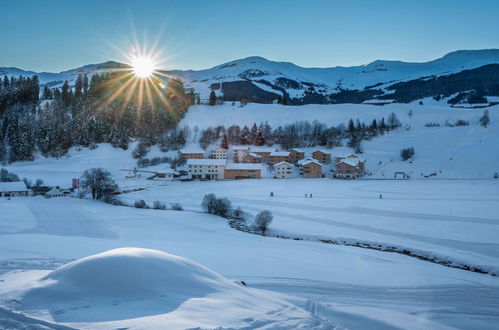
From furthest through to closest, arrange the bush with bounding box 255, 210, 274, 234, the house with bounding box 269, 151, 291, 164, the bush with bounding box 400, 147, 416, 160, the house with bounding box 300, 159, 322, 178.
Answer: the house with bounding box 269, 151, 291, 164 → the bush with bounding box 400, 147, 416, 160 → the house with bounding box 300, 159, 322, 178 → the bush with bounding box 255, 210, 274, 234

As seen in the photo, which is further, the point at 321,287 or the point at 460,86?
the point at 460,86

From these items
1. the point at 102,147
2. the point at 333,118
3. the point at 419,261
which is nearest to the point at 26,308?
the point at 419,261

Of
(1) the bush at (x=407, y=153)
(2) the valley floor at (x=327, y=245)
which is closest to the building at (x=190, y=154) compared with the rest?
(2) the valley floor at (x=327, y=245)

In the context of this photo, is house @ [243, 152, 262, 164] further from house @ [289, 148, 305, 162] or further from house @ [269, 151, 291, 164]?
house @ [289, 148, 305, 162]

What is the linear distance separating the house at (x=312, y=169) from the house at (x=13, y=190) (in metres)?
34.1

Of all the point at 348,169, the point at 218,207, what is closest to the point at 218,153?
the point at 348,169

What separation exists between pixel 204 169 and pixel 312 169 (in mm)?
15609

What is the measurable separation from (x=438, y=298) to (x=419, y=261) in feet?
17.2

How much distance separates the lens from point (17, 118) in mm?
58312

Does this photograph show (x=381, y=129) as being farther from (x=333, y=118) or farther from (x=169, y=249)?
(x=169, y=249)

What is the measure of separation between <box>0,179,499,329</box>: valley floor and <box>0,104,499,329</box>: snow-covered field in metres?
0.06

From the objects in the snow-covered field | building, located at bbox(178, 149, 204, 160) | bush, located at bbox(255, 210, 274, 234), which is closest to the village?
building, located at bbox(178, 149, 204, 160)

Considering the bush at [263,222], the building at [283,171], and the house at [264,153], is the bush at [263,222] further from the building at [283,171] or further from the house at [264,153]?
the house at [264,153]

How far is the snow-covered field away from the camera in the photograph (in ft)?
19.3
